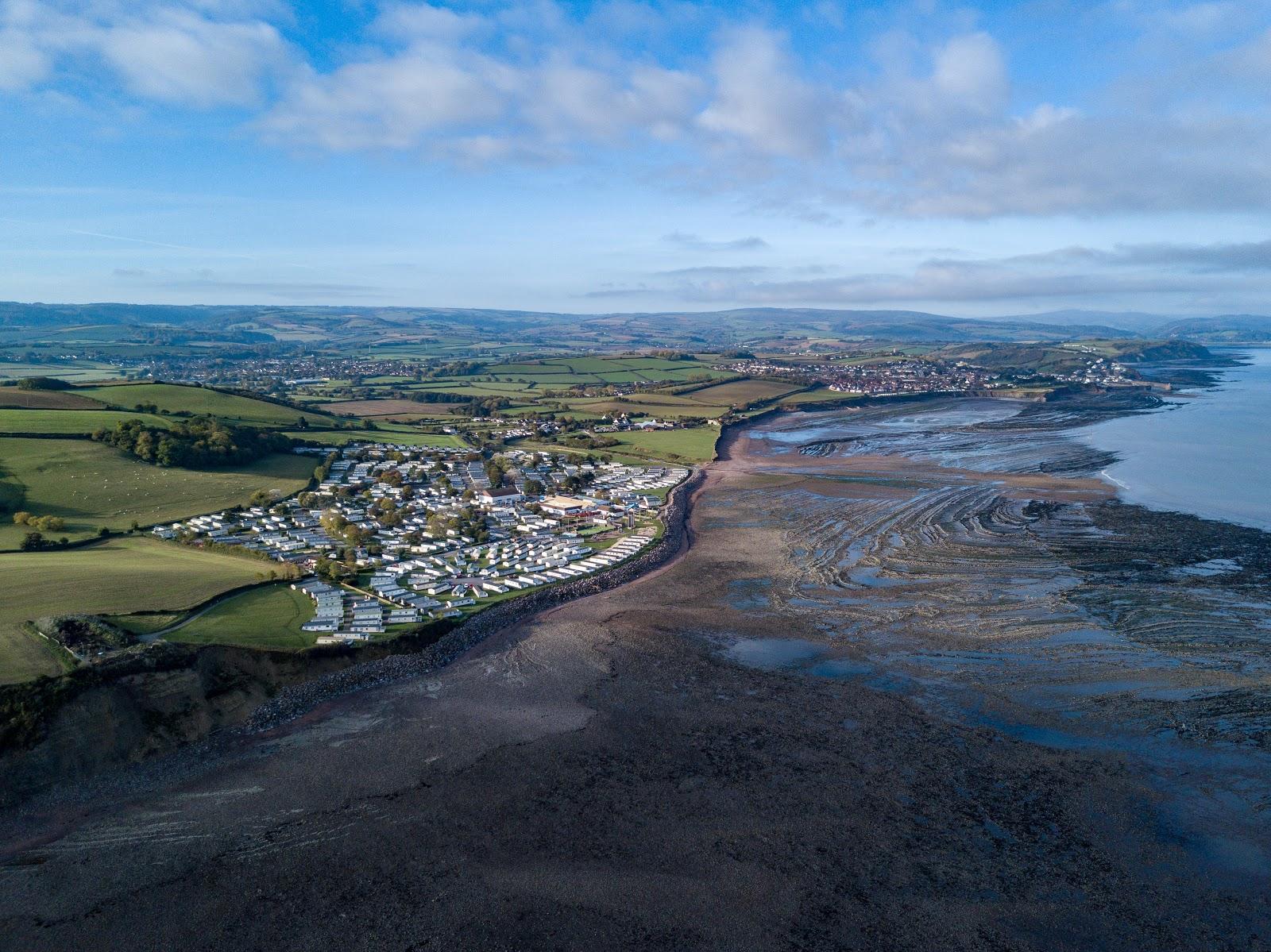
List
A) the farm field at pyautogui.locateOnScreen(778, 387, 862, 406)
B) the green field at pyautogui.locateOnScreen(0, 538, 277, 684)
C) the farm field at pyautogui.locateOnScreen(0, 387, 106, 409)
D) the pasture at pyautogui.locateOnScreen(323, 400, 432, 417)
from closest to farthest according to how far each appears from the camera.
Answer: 1. the green field at pyautogui.locateOnScreen(0, 538, 277, 684)
2. the farm field at pyautogui.locateOnScreen(0, 387, 106, 409)
3. the pasture at pyautogui.locateOnScreen(323, 400, 432, 417)
4. the farm field at pyautogui.locateOnScreen(778, 387, 862, 406)

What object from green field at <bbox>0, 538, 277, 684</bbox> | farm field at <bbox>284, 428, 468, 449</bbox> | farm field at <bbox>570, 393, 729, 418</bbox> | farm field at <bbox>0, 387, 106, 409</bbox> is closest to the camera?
green field at <bbox>0, 538, 277, 684</bbox>

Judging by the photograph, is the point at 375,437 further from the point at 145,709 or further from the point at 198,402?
the point at 145,709

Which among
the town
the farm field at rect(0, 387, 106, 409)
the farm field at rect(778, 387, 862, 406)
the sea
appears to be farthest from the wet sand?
the farm field at rect(778, 387, 862, 406)

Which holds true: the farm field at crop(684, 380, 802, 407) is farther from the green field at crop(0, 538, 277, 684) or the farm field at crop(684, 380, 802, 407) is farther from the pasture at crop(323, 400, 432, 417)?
the green field at crop(0, 538, 277, 684)

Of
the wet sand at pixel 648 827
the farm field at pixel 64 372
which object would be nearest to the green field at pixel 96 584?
the wet sand at pixel 648 827

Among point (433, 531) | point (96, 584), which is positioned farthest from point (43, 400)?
point (96, 584)

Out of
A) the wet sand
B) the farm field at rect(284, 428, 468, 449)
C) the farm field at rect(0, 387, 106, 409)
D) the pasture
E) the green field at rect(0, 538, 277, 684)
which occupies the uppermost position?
the farm field at rect(0, 387, 106, 409)
